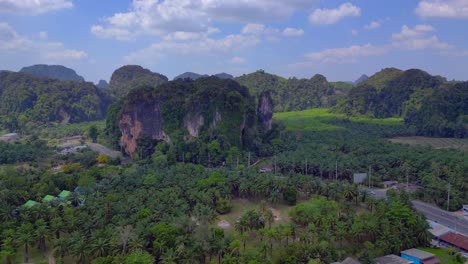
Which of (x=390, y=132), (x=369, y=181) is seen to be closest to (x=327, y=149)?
(x=369, y=181)

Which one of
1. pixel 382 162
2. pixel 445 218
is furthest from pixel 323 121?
pixel 445 218

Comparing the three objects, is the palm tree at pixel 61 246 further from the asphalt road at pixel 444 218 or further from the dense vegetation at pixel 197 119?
the dense vegetation at pixel 197 119

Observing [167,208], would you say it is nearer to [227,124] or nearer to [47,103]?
[227,124]

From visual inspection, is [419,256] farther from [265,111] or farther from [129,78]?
[129,78]

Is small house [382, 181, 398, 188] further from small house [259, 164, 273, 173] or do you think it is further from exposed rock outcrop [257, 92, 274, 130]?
exposed rock outcrop [257, 92, 274, 130]

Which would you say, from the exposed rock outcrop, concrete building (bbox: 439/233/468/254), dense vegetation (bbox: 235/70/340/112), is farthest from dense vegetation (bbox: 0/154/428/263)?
dense vegetation (bbox: 235/70/340/112)

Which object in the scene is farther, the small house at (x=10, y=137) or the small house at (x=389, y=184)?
the small house at (x=10, y=137)

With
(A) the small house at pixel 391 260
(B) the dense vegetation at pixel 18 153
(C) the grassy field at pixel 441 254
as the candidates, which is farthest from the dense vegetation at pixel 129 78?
(A) the small house at pixel 391 260
